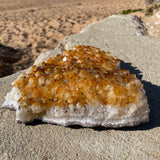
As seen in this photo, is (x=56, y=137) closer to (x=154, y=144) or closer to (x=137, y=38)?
(x=154, y=144)

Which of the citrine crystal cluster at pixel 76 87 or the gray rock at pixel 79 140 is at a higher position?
the citrine crystal cluster at pixel 76 87

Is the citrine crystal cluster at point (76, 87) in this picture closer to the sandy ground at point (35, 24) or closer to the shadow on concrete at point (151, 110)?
the shadow on concrete at point (151, 110)

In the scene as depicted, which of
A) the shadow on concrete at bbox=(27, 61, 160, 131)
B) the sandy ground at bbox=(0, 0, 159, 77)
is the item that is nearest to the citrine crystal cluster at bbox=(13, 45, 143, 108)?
the shadow on concrete at bbox=(27, 61, 160, 131)

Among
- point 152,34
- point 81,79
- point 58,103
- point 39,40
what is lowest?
point 39,40

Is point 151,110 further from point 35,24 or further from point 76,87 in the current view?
point 35,24

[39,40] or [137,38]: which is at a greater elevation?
[137,38]

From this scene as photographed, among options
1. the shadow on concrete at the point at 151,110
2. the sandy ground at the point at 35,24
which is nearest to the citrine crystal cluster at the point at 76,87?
the shadow on concrete at the point at 151,110

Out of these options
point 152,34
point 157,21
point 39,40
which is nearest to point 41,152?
point 152,34
